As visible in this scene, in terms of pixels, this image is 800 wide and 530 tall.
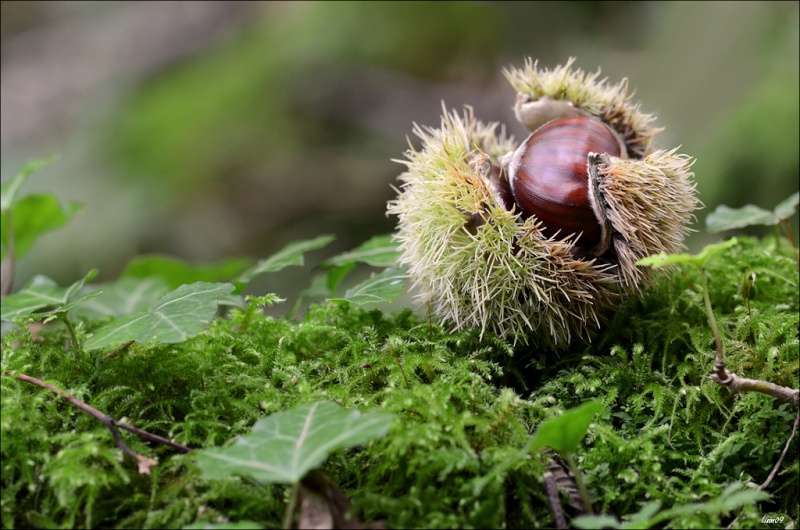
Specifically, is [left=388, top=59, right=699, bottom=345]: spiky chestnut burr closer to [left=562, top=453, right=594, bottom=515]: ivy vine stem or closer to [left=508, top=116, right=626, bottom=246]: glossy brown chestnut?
[left=508, top=116, right=626, bottom=246]: glossy brown chestnut

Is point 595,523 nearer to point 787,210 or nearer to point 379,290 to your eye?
point 379,290

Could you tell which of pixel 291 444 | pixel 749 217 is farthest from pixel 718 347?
pixel 749 217

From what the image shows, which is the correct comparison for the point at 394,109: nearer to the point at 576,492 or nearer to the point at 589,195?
the point at 589,195

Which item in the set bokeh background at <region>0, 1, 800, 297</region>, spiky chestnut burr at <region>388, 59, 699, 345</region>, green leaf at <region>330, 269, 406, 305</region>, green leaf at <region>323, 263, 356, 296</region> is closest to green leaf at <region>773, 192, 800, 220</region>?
spiky chestnut burr at <region>388, 59, 699, 345</region>

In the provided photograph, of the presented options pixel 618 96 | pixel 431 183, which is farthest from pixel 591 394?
pixel 618 96

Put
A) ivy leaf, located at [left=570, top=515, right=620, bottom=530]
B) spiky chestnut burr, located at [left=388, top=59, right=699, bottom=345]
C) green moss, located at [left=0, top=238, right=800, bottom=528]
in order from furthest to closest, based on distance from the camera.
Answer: spiky chestnut burr, located at [left=388, top=59, right=699, bottom=345] → green moss, located at [left=0, top=238, right=800, bottom=528] → ivy leaf, located at [left=570, top=515, right=620, bottom=530]

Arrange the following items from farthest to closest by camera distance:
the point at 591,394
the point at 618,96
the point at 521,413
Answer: the point at 618,96
the point at 591,394
the point at 521,413
